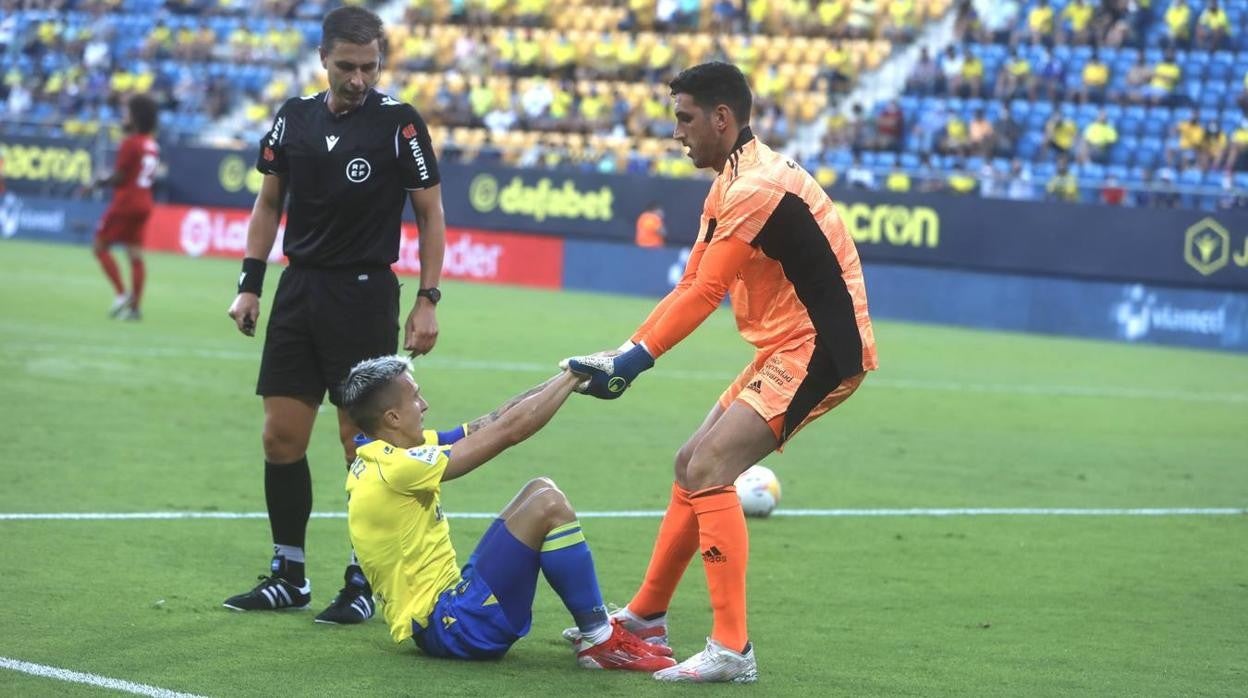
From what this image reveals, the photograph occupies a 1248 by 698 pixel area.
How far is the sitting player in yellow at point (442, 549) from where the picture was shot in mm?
6152

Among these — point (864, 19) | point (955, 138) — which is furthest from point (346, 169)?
point (864, 19)

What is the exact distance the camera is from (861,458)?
12.5m

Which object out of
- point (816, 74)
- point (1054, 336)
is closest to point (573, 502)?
point (1054, 336)

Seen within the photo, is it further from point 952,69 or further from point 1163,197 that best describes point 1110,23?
point 1163,197

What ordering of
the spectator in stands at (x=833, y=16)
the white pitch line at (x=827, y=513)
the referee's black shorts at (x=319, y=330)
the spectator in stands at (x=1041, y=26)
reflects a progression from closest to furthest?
the referee's black shorts at (x=319, y=330)
the white pitch line at (x=827, y=513)
the spectator in stands at (x=1041, y=26)
the spectator in stands at (x=833, y=16)

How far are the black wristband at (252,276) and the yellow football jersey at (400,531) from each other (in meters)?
1.25

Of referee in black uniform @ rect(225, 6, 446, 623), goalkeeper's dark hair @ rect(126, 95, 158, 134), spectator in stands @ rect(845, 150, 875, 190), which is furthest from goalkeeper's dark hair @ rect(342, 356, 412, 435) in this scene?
spectator in stands @ rect(845, 150, 875, 190)

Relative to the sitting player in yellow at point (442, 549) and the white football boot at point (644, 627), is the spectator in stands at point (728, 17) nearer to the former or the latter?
the white football boot at point (644, 627)

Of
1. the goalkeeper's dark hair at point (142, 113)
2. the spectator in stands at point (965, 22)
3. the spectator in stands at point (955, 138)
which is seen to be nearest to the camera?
the goalkeeper's dark hair at point (142, 113)

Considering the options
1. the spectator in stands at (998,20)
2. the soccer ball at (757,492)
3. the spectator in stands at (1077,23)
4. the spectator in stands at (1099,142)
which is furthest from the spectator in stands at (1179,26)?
the soccer ball at (757,492)

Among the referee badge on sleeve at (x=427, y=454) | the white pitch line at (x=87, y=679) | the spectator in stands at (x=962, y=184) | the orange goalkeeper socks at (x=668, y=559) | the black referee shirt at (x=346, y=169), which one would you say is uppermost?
the black referee shirt at (x=346, y=169)

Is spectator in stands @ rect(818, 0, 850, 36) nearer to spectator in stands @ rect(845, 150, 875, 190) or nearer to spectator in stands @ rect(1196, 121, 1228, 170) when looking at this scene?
spectator in stands @ rect(845, 150, 875, 190)

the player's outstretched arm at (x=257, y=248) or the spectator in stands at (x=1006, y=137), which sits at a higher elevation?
the spectator in stands at (x=1006, y=137)

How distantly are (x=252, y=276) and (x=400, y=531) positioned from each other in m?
1.60
